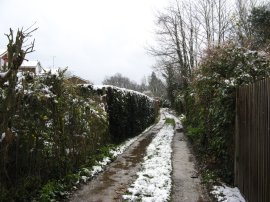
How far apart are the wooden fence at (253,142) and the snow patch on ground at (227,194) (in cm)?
14

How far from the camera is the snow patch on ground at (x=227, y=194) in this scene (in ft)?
22.6

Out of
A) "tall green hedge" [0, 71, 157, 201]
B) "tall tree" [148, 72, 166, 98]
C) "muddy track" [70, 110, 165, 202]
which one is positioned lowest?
"muddy track" [70, 110, 165, 202]

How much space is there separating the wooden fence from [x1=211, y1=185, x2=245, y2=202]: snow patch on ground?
0.14 metres

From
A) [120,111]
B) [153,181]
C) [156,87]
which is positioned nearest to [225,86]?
[153,181]

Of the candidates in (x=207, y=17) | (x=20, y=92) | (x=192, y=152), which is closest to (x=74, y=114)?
(x=20, y=92)

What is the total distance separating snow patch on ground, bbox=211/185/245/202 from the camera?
6.89 meters

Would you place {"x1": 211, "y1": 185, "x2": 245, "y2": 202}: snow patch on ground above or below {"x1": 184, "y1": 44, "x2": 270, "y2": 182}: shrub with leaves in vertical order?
below

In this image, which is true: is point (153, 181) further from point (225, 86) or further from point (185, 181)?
point (225, 86)

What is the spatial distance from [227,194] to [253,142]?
5.49ft

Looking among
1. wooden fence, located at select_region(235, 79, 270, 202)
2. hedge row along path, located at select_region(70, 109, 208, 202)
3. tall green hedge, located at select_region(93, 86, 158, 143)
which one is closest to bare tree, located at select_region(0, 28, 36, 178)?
hedge row along path, located at select_region(70, 109, 208, 202)

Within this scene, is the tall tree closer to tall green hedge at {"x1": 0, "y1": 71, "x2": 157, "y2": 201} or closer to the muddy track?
the muddy track

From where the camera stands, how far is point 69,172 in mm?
8414

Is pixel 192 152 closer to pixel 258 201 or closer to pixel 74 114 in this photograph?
pixel 74 114

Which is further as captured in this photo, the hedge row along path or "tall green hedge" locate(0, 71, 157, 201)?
the hedge row along path
